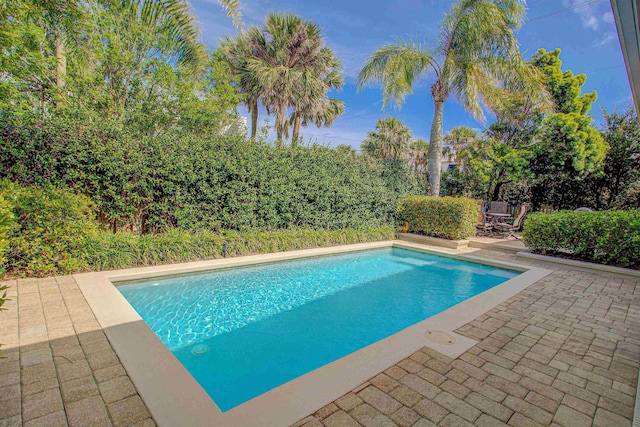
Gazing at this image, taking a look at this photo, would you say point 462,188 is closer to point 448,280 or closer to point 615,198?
point 615,198

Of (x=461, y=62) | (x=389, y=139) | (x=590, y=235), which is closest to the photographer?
(x=590, y=235)

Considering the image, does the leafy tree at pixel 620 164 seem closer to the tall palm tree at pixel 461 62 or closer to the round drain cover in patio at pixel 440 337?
the tall palm tree at pixel 461 62

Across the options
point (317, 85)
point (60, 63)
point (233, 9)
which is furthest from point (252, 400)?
point (317, 85)

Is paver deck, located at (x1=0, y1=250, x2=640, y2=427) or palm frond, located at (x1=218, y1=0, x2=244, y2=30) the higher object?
palm frond, located at (x1=218, y1=0, x2=244, y2=30)

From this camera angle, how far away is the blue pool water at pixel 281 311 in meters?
3.51

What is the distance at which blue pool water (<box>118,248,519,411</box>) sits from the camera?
138 inches

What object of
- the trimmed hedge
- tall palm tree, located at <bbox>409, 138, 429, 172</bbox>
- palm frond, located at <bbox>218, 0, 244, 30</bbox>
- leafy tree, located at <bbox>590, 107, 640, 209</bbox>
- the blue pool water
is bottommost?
the blue pool water

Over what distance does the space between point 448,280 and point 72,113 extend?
10.4m

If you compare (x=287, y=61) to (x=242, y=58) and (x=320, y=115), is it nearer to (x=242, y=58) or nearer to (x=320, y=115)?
(x=242, y=58)

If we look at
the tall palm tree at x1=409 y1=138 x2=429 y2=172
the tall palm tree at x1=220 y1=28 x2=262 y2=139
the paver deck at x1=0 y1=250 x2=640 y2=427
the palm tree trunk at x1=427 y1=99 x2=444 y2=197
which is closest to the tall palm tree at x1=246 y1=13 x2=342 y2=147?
the tall palm tree at x1=220 y1=28 x2=262 y2=139

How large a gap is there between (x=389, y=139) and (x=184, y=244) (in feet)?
63.5

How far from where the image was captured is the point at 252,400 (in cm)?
231

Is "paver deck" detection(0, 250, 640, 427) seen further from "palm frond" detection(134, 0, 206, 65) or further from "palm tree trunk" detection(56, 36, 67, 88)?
"palm frond" detection(134, 0, 206, 65)

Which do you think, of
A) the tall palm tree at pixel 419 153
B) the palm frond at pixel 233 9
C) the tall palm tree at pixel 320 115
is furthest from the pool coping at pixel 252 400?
the tall palm tree at pixel 419 153
